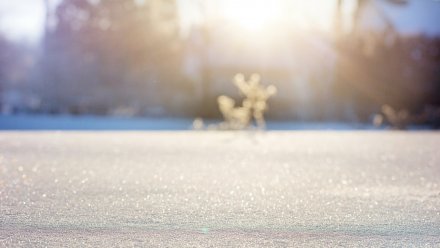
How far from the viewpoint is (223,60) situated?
33.6 metres

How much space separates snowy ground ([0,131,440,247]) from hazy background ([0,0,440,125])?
13.7 m

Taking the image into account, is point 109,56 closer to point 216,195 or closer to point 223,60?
point 223,60

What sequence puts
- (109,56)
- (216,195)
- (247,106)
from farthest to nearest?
1. (109,56)
2. (247,106)
3. (216,195)

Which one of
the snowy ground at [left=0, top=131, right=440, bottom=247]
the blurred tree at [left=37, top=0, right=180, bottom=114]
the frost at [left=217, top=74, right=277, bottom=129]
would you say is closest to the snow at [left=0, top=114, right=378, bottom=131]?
the frost at [left=217, top=74, right=277, bottom=129]

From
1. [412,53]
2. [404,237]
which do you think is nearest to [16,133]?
[404,237]

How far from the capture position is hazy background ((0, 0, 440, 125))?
28.4 meters

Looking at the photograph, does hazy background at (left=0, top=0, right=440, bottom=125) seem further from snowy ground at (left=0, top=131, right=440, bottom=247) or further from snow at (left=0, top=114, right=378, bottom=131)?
snowy ground at (left=0, top=131, right=440, bottom=247)

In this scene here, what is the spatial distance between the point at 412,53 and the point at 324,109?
4.10m

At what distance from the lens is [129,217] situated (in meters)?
→ 6.45

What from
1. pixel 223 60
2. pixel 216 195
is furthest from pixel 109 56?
pixel 216 195

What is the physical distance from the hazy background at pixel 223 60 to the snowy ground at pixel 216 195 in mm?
13733

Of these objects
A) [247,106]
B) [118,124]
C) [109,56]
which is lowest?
[118,124]

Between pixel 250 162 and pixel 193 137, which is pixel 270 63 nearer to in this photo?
pixel 193 137

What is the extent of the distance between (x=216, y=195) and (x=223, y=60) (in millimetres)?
25959
